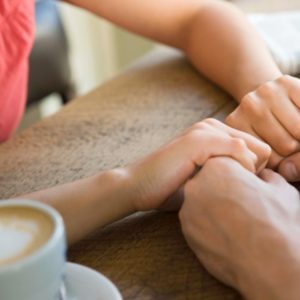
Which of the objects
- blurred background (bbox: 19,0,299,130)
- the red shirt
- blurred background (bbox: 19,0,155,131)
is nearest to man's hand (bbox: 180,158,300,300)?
the red shirt

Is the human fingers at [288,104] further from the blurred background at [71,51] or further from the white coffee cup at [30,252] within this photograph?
the blurred background at [71,51]

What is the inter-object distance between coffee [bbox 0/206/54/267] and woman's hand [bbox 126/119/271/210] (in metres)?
0.15

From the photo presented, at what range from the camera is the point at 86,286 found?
38 cm

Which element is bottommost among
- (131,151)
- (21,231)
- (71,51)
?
(71,51)

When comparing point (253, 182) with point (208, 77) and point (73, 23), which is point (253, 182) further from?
point (73, 23)

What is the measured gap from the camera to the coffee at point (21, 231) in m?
0.31

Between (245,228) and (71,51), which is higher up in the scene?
(245,228)

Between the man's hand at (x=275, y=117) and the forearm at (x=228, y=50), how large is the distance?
107mm

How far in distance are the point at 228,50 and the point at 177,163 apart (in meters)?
0.31

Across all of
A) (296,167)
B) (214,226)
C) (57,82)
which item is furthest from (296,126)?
(57,82)

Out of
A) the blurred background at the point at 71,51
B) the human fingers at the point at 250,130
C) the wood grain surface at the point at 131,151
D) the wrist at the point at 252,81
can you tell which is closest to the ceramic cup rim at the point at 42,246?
the wood grain surface at the point at 131,151

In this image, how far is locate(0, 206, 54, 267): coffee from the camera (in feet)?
1.03

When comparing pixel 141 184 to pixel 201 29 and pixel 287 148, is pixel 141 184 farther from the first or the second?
pixel 201 29

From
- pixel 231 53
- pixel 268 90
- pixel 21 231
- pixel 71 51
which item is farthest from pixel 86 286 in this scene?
pixel 71 51
